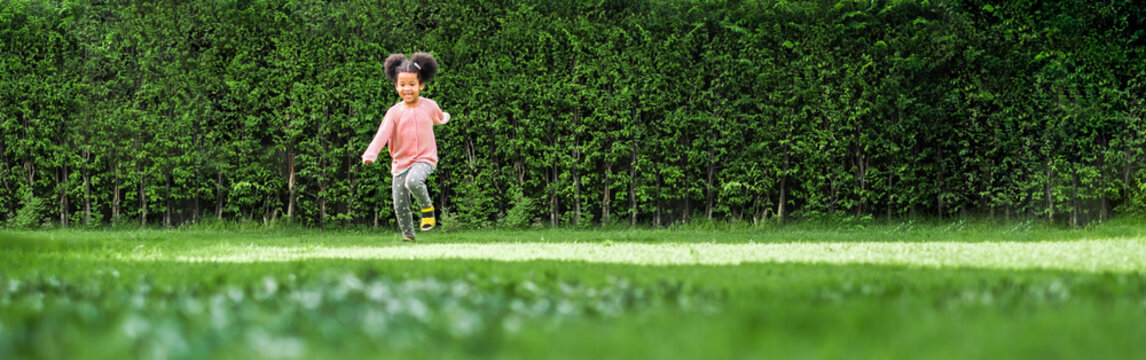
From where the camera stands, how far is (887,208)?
1079 cm

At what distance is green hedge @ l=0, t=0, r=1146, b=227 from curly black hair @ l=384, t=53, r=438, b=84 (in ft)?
5.47

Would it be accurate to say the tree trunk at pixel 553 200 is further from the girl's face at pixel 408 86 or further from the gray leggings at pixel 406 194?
the girl's face at pixel 408 86

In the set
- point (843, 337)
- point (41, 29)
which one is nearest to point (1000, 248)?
point (843, 337)

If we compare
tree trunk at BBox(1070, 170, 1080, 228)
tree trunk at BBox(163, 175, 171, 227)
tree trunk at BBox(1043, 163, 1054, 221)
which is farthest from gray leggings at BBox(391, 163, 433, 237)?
tree trunk at BBox(1070, 170, 1080, 228)

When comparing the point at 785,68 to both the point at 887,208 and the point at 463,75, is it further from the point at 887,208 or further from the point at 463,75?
the point at 463,75

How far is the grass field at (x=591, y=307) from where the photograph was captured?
210 centimetres

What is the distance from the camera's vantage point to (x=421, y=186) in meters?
8.92

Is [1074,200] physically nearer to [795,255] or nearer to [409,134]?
[795,255]

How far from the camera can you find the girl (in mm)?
9070

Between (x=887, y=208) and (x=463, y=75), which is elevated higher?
(x=463, y=75)

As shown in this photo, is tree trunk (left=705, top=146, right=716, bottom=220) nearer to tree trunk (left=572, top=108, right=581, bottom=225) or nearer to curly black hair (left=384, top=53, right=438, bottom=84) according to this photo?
tree trunk (left=572, top=108, right=581, bottom=225)

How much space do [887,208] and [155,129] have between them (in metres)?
9.36

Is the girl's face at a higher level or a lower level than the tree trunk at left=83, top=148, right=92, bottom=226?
higher

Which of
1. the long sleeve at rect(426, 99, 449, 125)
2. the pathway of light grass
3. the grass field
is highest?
the long sleeve at rect(426, 99, 449, 125)
